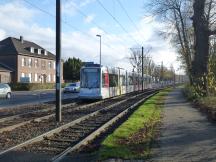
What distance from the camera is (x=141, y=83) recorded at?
2958 inches

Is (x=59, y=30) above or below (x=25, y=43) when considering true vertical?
below

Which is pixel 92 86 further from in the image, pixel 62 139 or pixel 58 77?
pixel 62 139

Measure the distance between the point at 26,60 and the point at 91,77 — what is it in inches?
2282

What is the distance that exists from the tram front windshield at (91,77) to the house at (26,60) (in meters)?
49.0

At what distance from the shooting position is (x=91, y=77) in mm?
37750

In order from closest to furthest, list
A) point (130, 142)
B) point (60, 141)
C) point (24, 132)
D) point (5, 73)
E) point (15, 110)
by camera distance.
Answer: point (130, 142) → point (60, 141) → point (24, 132) → point (15, 110) → point (5, 73)

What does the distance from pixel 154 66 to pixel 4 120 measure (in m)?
141

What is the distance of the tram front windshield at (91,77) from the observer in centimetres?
3756

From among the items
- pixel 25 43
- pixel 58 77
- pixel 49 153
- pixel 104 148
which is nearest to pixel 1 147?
pixel 49 153

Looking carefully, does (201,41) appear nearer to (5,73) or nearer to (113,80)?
(113,80)

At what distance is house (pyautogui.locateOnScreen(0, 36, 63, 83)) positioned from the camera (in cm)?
8912

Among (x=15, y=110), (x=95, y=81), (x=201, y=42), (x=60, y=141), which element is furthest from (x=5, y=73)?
(x=60, y=141)

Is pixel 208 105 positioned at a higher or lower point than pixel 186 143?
higher

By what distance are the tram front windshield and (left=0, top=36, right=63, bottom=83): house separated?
49.0 metres
